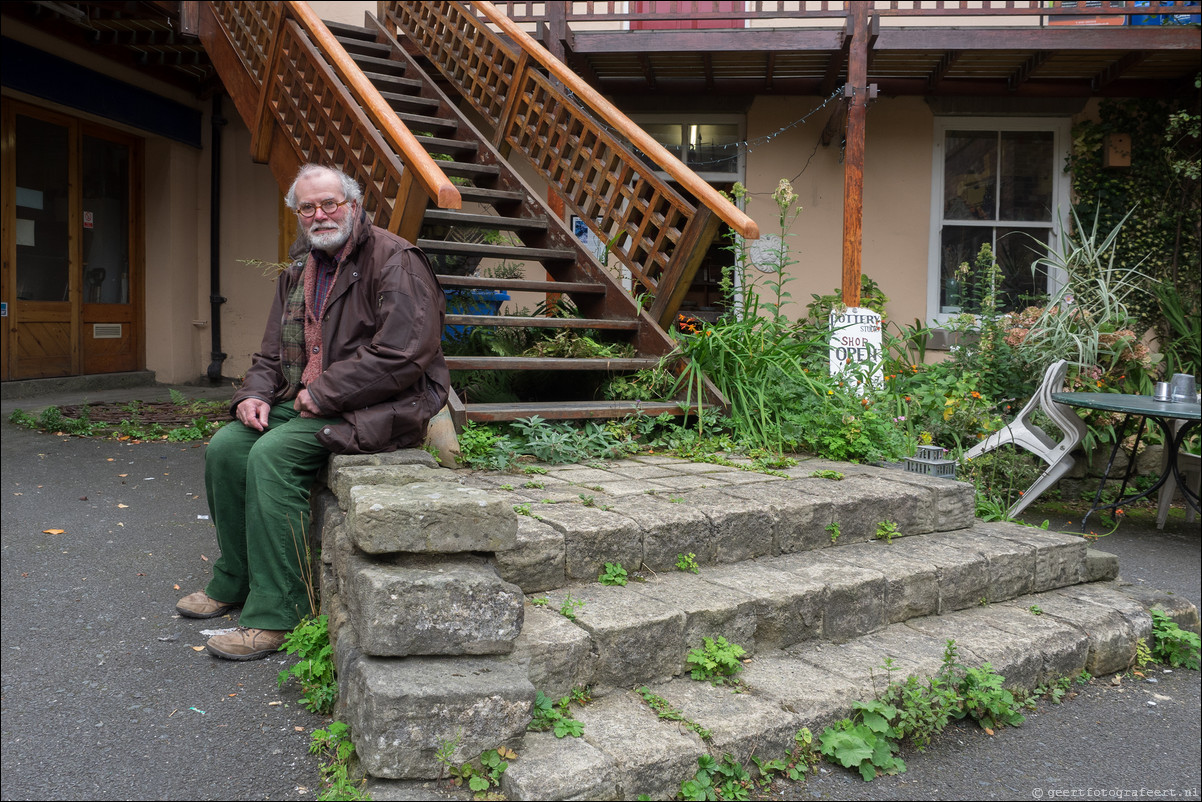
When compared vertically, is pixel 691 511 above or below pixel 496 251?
below

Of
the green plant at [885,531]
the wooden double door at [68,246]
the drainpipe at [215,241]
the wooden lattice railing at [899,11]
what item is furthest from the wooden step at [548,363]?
the drainpipe at [215,241]

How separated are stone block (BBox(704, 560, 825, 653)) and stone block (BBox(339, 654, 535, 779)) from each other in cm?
91

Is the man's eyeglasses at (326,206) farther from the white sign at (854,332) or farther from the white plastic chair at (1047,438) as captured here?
the white sign at (854,332)

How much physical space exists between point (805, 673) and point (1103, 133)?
7543mm

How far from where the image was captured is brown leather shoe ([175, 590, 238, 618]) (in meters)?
3.17

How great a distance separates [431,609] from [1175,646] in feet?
9.64

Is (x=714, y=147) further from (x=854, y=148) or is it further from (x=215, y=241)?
(x=215, y=241)

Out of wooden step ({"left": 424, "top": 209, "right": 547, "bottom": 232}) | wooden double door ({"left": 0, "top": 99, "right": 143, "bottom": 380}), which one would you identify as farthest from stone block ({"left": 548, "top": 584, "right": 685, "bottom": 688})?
wooden double door ({"left": 0, "top": 99, "right": 143, "bottom": 380})

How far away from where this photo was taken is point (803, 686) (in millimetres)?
2551

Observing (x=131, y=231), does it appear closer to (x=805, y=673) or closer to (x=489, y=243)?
(x=489, y=243)

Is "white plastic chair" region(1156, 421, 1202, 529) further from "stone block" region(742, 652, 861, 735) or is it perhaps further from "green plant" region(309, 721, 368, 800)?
"green plant" region(309, 721, 368, 800)

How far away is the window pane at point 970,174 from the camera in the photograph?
8562mm

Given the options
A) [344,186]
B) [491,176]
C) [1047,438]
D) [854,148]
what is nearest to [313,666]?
[344,186]

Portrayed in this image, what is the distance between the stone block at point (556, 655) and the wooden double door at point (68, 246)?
302 inches
